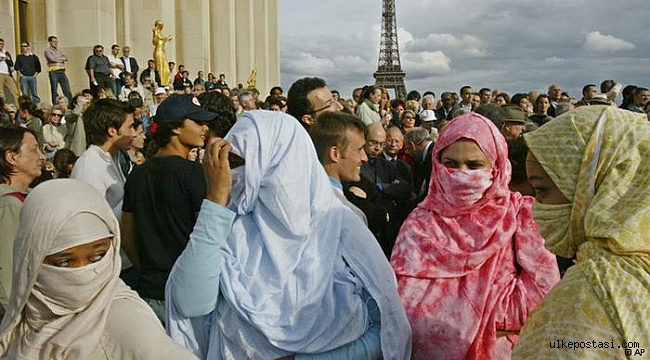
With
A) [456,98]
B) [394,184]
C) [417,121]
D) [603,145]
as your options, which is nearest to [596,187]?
[603,145]

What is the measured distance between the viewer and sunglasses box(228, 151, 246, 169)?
2.82 metres

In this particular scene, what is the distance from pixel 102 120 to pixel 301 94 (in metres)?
1.61

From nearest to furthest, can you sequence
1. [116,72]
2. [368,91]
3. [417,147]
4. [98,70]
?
[417,147], [368,91], [98,70], [116,72]

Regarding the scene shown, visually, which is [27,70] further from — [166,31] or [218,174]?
[218,174]

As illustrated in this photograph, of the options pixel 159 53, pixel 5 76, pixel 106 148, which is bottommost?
pixel 106 148

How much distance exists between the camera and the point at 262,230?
8.98ft

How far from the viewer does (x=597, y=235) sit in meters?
1.98

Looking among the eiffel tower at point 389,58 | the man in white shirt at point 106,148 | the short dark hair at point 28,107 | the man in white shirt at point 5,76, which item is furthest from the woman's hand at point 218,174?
the eiffel tower at point 389,58

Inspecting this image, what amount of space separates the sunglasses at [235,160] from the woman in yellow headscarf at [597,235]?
4.12 ft

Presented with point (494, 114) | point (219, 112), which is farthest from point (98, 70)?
point (219, 112)

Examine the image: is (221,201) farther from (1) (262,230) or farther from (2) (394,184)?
(2) (394,184)

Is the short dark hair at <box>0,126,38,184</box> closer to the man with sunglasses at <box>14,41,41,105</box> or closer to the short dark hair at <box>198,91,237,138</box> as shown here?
the short dark hair at <box>198,91,237,138</box>

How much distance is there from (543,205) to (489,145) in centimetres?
102
